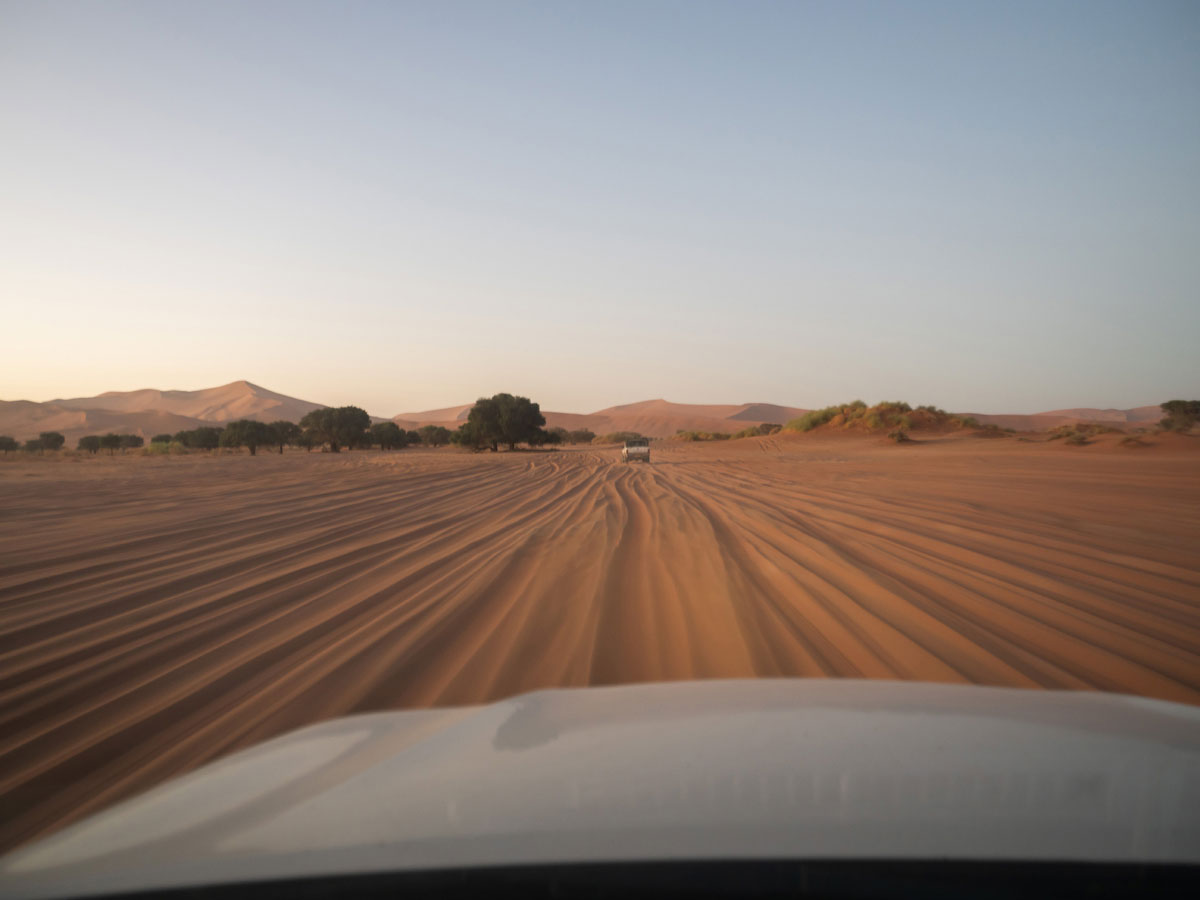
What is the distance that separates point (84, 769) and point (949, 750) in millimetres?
3640

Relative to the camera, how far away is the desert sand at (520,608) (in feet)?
11.7

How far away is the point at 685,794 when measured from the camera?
1377 millimetres

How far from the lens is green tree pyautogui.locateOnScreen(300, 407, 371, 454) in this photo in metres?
55.3

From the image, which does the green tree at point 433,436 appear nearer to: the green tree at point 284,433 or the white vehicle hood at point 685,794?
the green tree at point 284,433

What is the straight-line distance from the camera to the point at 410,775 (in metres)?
1.63

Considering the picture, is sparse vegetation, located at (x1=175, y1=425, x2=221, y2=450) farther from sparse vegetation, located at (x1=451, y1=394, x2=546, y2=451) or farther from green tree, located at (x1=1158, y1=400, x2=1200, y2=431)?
green tree, located at (x1=1158, y1=400, x2=1200, y2=431)

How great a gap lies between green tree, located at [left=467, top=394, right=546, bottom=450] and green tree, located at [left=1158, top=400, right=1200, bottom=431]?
40359mm

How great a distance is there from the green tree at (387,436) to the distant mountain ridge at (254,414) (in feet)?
175

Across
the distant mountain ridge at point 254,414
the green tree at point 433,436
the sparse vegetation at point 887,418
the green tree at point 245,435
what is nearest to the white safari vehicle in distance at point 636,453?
the sparse vegetation at point 887,418

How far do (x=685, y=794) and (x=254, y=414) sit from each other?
6209 inches

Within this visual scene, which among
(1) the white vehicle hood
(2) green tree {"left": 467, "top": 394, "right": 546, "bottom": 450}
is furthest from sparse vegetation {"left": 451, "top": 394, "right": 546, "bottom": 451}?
(1) the white vehicle hood

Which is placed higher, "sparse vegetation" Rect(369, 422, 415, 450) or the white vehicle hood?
"sparse vegetation" Rect(369, 422, 415, 450)

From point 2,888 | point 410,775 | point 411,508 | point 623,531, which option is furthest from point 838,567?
point 411,508

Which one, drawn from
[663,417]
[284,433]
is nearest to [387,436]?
[284,433]
